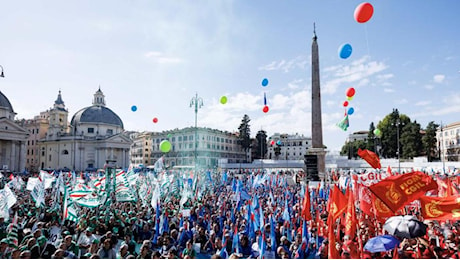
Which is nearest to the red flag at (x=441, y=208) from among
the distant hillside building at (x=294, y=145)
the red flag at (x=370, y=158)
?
the red flag at (x=370, y=158)

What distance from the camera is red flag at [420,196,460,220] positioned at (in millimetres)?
6912

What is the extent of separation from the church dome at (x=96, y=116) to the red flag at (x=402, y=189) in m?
70.5

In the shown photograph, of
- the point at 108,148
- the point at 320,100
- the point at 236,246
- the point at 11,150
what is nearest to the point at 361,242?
the point at 236,246

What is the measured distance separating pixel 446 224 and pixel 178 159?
6993cm

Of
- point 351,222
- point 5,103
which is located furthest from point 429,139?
point 5,103

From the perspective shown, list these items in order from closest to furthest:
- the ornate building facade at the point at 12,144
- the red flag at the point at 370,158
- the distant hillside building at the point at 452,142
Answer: the red flag at the point at 370,158, the ornate building facade at the point at 12,144, the distant hillside building at the point at 452,142

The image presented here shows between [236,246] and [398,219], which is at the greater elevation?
[398,219]

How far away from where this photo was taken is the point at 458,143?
65.4 m

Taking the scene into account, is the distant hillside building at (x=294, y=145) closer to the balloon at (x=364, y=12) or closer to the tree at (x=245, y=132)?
the tree at (x=245, y=132)

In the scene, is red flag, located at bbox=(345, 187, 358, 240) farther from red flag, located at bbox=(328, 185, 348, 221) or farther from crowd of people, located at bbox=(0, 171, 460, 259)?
red flag, located at bbox=(328, 185, 348, 221)

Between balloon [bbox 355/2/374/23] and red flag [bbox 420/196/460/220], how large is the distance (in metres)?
6.77

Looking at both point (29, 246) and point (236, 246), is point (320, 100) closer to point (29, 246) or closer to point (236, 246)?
point (236, 246)

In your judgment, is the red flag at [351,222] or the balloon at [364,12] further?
the balloon at [364,12]

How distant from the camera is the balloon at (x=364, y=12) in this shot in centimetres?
1116
